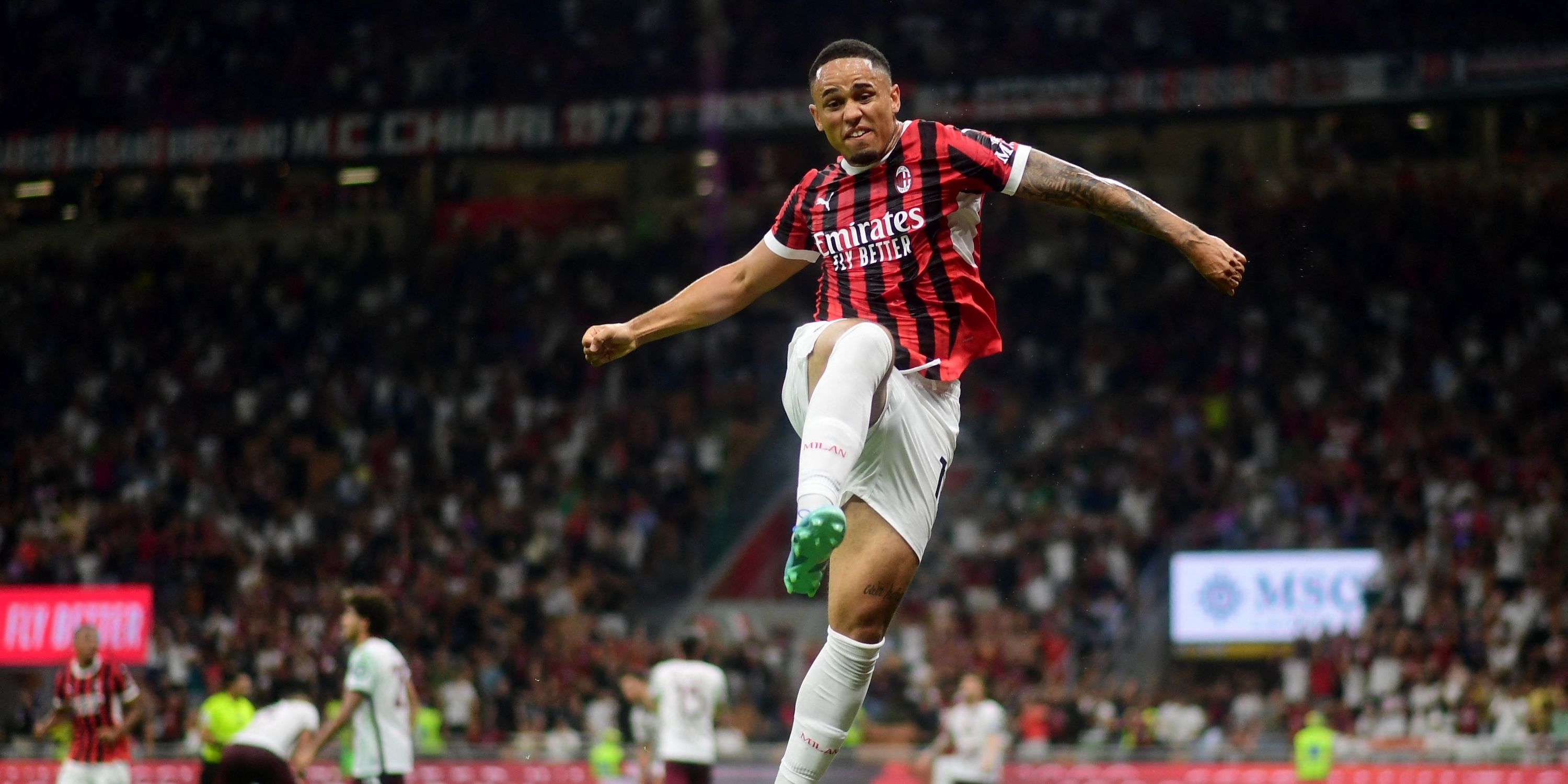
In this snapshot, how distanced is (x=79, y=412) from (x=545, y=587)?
27.4 feet

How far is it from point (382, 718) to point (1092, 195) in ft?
21.3

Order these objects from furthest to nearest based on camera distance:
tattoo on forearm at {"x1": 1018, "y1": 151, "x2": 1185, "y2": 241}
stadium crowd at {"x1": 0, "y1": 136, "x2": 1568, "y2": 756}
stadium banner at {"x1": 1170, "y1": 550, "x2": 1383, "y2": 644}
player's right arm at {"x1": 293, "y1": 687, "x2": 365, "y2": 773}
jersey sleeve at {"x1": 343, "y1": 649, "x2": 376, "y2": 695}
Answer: stadium banner at {"x1": 1170, "y1": 550, "x2": 1383, "y2": 644}
stadium crowd at {"x1": 0, "y1": 136, "x2": 1568, "y2": 756}
jersey sleeve at {"x1": 343, "y1": 649, "x2": 376, "y2": 695}
player's right arm at {"x1": 293, "y1": 687, "x2": 365, "y2": 773}
tattoo on forearm at {"x1": 1018, "y1": 151, "x2": 1185, "y2": 241}

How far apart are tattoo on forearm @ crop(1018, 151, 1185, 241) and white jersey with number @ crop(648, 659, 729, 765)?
760 cm

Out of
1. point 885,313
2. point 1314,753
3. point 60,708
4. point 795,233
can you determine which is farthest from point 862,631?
point 1314,753

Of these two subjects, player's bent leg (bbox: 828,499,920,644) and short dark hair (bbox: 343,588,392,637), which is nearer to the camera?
player's bent leg (bbox: 828,499,920,644)

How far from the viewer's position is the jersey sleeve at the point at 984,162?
4.90 meters

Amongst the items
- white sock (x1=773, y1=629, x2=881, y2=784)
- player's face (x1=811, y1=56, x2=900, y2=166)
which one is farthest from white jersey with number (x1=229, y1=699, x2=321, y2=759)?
player's face (x1=811, y1=56, x2=900, y2=166)

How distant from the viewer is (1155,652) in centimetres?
1869

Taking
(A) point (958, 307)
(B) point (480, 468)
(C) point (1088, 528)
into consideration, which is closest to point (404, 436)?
(B) point (480, 468)

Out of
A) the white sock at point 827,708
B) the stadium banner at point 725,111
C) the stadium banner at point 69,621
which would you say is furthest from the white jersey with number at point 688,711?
the stadium banner at point 725,111

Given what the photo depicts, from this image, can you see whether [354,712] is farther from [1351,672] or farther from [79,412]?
[79,412]

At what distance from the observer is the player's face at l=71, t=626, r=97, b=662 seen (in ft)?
40.4

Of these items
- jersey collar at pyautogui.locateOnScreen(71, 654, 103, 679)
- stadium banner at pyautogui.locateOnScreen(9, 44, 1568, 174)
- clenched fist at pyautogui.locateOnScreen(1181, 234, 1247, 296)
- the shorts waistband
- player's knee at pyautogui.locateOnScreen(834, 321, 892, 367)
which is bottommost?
jersey collar at pyautogui.locateOnScreen(71, 654, 103, 679)

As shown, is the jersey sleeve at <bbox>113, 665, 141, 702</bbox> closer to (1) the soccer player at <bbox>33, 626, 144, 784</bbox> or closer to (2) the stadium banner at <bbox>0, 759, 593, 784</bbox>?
(1) the soccer player at <bbox>33, 626, 144, 784</bbox>
